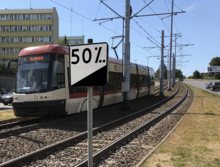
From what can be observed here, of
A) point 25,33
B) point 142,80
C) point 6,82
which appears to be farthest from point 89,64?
point 25,33

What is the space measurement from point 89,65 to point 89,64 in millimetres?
12

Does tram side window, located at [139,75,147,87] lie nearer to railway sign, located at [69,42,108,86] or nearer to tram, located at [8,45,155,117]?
tram, located at [8,45,155,117]

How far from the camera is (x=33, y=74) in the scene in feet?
32.4

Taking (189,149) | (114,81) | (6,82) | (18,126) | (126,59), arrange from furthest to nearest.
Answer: (6,82) < (114,81) < (126,59) < (18,126) < (189,149)

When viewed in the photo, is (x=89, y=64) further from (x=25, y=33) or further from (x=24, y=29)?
(x=24, y=29)

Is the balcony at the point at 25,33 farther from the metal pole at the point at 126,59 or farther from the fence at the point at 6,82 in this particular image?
the metal pole at the point at 126,59

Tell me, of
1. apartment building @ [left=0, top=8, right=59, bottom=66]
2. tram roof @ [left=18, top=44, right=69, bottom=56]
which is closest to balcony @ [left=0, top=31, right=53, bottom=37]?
apartment building @ [left=0, top=8, right=59, bottom=66]

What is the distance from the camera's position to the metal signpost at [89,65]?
2926 millimetres

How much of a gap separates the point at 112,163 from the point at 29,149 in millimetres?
2390

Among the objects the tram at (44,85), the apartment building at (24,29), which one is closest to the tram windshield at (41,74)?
the tram at (44,85)

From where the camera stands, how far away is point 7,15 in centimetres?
5494

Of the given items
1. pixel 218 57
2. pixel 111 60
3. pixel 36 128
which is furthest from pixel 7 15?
pixel 218 57

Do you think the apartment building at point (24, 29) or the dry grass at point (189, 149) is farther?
the apartment building at point (24, 29)

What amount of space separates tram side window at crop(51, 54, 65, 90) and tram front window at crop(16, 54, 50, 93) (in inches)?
10.9
